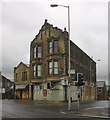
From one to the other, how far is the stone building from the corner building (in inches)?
263

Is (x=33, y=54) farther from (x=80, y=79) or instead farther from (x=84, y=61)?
(x=80, y=79)

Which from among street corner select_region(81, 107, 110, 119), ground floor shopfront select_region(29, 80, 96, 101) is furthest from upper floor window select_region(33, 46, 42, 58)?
street corner select_region(81, 107, 110, 119)

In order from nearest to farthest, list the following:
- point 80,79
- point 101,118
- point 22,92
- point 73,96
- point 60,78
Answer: point 101,118 < point 80,79 < point 60,78 < point 73,96 < point 22,92

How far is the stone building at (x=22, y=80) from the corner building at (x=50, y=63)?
668cm

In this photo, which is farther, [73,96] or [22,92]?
[22,92]

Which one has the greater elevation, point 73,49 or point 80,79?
point 73,49

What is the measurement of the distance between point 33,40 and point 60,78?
33.0 feet

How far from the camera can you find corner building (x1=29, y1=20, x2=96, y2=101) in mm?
41062

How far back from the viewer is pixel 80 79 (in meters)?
23.7

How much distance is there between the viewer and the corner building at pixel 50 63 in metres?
41.1

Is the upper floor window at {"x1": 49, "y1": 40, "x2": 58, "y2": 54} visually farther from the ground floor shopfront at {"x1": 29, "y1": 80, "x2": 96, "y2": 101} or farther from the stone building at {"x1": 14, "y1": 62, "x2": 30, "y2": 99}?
the stone building at {"x1": 14, "y1": 62, "x2": 30, "y2": 99}

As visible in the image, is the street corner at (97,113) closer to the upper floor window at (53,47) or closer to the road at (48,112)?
the road at (48,112)

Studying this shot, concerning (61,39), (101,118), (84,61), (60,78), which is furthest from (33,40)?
(101,118)

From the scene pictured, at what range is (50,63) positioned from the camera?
4253 centimetres
